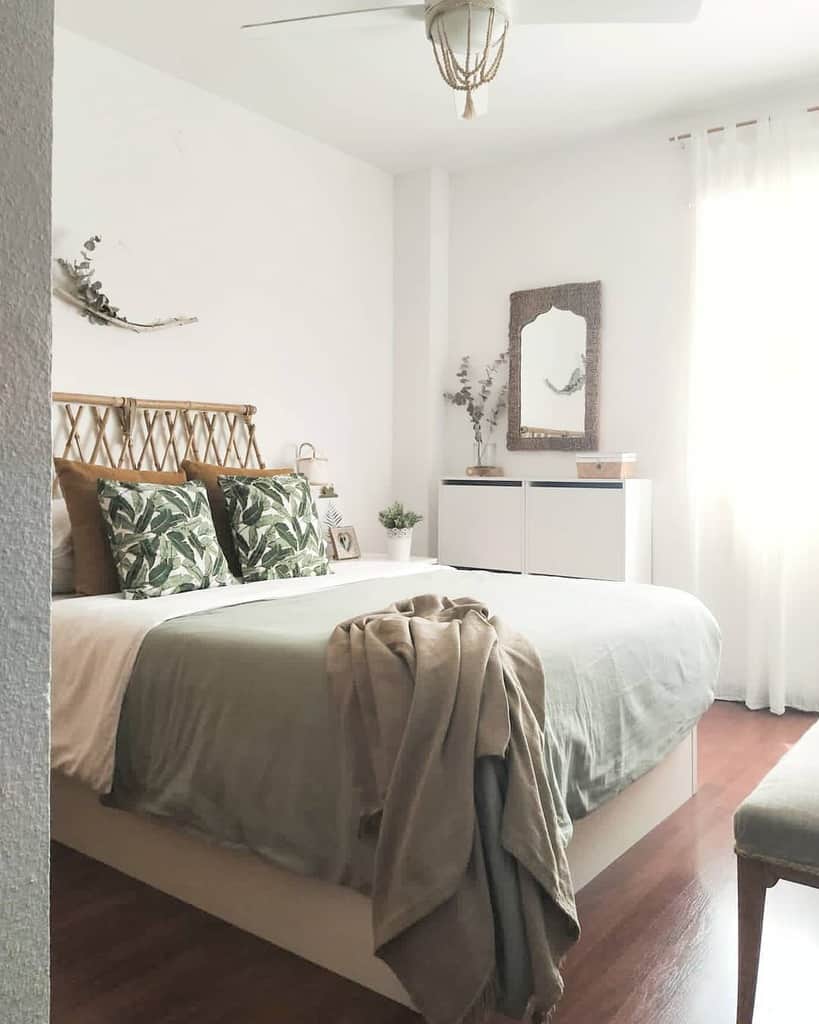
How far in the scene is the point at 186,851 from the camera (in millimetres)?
2213

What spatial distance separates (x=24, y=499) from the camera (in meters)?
0.74

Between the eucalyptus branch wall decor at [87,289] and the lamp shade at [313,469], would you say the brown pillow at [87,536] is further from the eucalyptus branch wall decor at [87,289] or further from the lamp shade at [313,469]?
the lamp shade at [313,469]

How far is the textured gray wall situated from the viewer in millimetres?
720

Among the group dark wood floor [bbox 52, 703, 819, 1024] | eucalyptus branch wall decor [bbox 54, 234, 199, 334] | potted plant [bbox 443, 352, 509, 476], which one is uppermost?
eucalyptus branch wall decor [bbox 54, 234, 199, 334]

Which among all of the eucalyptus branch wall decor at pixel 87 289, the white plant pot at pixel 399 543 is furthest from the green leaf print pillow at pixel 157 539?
the white plant pot at pixel 399 543

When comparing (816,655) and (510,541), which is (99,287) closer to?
(510,541)

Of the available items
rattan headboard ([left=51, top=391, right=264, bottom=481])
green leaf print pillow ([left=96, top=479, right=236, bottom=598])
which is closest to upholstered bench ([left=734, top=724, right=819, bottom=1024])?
green leaf print pillow ([left=96, top=479, right=236, bottom=598])

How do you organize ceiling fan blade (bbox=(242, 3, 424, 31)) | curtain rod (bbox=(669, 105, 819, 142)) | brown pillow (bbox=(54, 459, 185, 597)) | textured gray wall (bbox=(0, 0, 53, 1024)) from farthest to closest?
curtain rod (bbox=(669, 105, 819, 142))
brown pillow (bbox=(54, 459, 185, 597))
ceiling fan blade (bbox=(242, 3, 424, 31))
textured gray wall (bbox=(0, 0, 53, 1024))

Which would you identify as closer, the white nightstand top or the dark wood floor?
the dark wood floor

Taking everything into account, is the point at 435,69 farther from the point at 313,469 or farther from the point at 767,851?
the point at 767,851

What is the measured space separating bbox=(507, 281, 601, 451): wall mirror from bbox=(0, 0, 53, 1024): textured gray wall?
4071 millimetres

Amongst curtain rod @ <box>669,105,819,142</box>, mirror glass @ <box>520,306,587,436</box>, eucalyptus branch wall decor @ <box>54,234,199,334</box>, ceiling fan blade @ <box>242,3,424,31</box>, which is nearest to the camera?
ceiling fan blade @ <box>242,3,424,31</box>

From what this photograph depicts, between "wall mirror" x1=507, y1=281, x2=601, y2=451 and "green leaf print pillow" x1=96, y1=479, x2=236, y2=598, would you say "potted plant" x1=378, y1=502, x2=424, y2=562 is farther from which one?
"green leaf print pillow" x1=96, y1=479, x2=236, y2=598

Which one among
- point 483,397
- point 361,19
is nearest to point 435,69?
point 361,19
